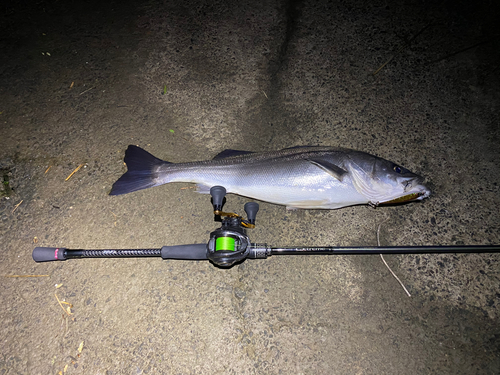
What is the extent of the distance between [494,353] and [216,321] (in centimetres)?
224

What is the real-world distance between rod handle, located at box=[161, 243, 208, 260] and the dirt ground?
31 cm

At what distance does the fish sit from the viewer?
2662 mm

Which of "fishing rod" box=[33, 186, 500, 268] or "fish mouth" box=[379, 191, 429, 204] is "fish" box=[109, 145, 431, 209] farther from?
"fishing rod" box=[33, 186, 500, 268]

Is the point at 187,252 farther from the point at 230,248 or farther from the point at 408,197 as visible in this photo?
the point at 408,197

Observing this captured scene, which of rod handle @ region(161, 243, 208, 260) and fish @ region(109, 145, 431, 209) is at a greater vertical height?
fish @ region(109, 145, 431, 209)

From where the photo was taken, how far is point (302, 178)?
2.67m

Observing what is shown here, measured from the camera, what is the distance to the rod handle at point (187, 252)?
90.8 inches

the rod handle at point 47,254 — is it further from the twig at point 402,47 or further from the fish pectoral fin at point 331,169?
the twig at point 402,47

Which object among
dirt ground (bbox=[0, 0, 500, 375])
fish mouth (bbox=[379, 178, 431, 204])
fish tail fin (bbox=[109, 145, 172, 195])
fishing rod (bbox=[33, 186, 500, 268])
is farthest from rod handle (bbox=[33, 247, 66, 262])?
fish mouth (bbox=[379, 178, 431, 204])

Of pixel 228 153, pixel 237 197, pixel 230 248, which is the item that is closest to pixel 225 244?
pixel 230 248

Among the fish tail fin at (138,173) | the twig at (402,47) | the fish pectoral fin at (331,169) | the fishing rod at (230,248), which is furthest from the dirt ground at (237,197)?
the fish pectoral fin at (331,169)

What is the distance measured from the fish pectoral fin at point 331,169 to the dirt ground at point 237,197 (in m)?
0.43

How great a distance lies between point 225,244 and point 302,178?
3.21ft

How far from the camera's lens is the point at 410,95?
3.44 m
